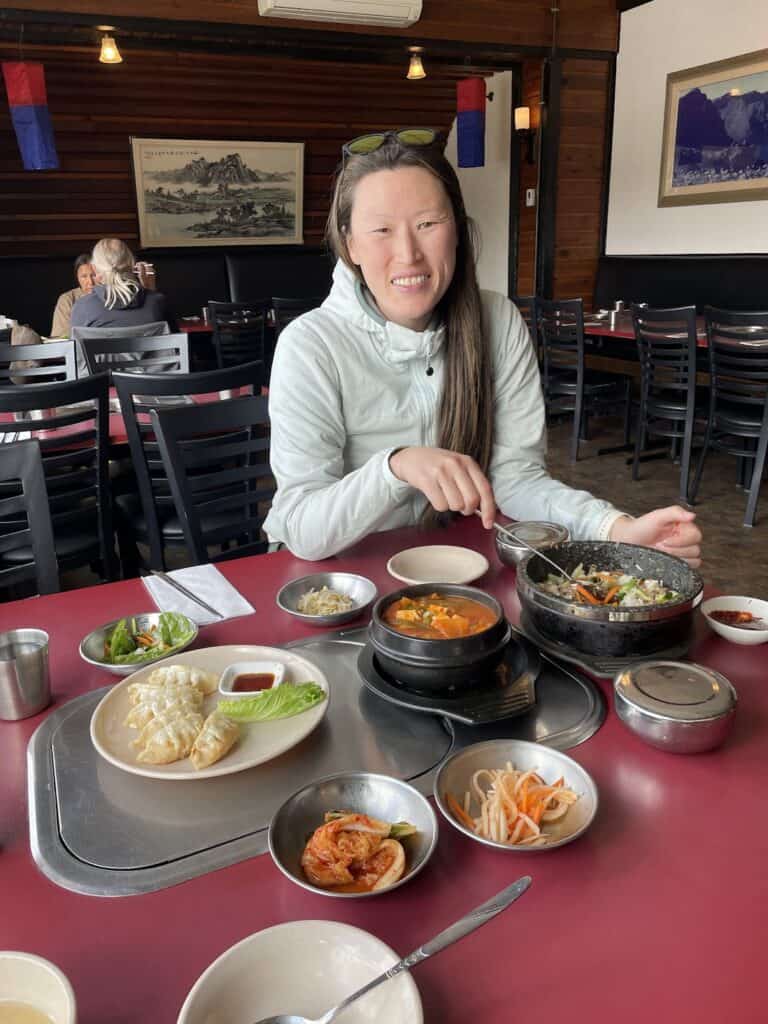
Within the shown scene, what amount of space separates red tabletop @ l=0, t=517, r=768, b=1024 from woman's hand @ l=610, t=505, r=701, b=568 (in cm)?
46

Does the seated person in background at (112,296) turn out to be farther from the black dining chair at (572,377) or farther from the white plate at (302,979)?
the white plate at (302,979)

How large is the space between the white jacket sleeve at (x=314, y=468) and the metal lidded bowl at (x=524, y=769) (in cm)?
57

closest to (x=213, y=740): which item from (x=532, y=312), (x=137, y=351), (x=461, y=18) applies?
(x=137, y=351)

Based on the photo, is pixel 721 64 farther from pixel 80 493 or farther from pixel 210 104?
pixel 80 493

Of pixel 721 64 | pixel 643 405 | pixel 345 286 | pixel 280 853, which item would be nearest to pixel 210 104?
pixel 721 64

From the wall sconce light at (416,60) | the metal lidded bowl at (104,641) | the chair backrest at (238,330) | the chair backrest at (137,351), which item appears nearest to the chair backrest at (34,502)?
the metal lidded bowl at (104,641)

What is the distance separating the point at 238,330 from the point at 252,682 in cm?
592

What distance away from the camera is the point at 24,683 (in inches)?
39.6

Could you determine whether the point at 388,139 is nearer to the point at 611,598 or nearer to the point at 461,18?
the point at 611,598

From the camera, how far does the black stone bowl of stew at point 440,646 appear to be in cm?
94

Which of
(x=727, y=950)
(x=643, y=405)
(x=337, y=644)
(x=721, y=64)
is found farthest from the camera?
(x=721, y=64)

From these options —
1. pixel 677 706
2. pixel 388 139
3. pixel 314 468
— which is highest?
pixel 388 139

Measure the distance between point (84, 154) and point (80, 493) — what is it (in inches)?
258

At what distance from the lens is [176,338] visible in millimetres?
3701
